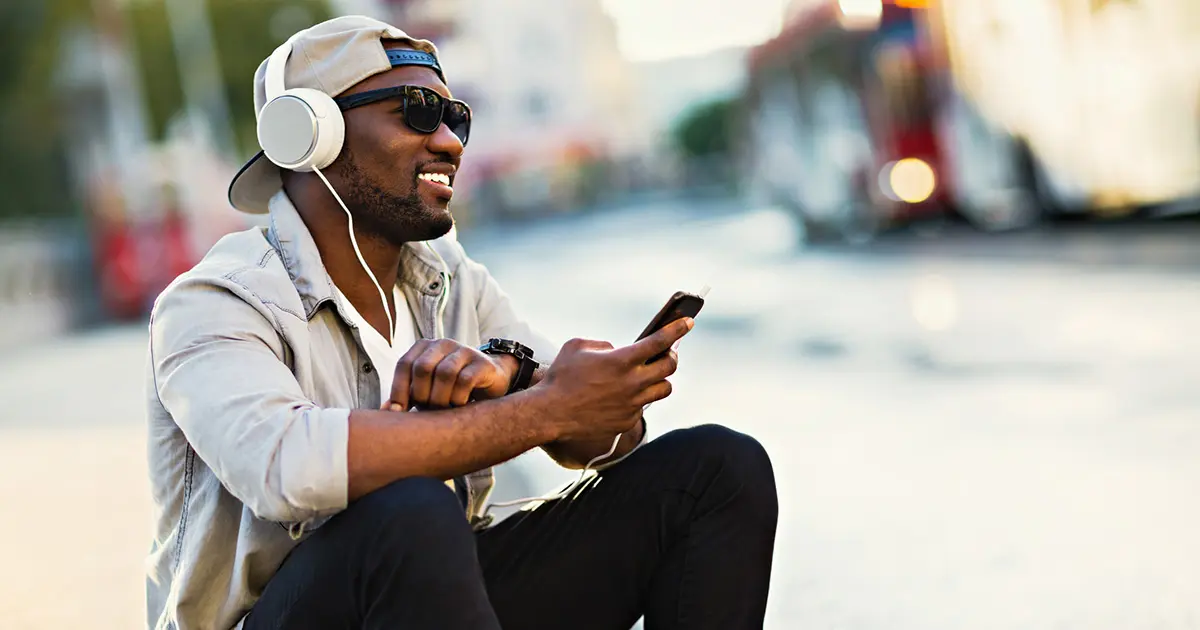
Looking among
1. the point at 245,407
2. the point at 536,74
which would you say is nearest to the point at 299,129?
the point at 245,407

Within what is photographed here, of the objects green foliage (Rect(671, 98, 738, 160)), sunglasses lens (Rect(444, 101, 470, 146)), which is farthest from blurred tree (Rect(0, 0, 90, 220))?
green foliage (Rect(671, 98, 738, 160))

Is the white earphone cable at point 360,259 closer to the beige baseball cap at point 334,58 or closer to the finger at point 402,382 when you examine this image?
the beige baseball cap at point 334,58

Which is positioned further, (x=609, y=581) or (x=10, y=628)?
(x=10, y=628)

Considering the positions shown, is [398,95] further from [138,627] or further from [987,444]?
[987,444]

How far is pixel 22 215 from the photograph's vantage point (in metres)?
41.6

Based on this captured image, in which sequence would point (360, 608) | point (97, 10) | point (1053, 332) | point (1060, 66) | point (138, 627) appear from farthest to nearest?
point (97, 10), point (1060, 66), point (1053, 332), point (138, 627), point (360, 608)

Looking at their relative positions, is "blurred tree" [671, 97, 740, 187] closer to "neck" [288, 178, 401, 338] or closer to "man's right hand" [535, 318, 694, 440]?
"neck" [288, 178, 401, 338]

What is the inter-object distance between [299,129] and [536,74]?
244ft

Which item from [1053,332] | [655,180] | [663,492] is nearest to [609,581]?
[663,492]

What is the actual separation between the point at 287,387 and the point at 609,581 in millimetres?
784

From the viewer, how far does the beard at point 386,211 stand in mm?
2861

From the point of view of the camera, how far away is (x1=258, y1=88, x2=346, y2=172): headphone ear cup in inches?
106

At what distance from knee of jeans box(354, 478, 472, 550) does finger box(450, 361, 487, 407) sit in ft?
0.63

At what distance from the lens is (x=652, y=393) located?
243cm
